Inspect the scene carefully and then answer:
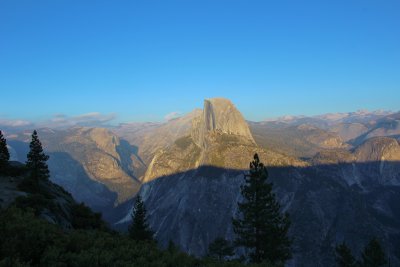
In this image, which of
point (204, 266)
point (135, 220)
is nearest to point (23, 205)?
point (204, 266)

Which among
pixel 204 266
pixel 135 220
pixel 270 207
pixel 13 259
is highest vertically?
pixel 13 259

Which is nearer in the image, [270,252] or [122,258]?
[122,258]

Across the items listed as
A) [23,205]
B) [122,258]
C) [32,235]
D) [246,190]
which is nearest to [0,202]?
[23,205]

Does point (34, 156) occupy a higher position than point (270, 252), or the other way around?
point (34, 156)

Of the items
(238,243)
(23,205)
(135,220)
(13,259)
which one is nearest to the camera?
(13,259)

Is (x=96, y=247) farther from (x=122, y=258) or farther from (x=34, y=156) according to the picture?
(x=34, y=156)

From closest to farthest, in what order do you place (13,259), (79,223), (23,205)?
(13,259) → (23,205) → (79,223)
